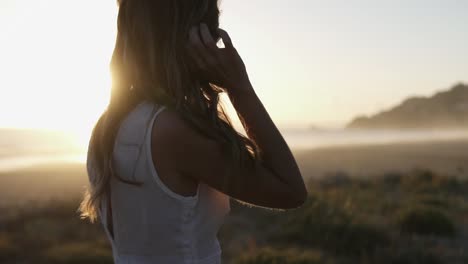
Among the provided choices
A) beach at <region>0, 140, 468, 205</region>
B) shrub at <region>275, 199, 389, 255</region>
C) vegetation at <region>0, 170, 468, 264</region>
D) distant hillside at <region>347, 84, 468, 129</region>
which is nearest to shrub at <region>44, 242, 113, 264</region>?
vegetation at <region>0, 170, 468, 264</region>

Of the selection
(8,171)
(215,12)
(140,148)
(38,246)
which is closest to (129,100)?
(140,148)

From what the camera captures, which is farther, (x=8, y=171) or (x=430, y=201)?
(x=8, y=171)

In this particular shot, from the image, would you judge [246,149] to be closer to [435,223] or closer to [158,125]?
[158,125]

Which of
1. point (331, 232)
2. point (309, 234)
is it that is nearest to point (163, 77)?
point (331, 232)

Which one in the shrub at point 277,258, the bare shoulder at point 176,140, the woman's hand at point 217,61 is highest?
the woman's hand at point 217,61

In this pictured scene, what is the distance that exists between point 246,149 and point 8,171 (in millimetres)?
23319

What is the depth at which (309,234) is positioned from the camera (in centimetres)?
781

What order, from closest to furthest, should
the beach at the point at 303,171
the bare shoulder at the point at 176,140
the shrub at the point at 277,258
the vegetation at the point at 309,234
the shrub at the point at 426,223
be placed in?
the bare shoulder at the point at 176,140 < the shrub at the point at 277,258 < the vegetation at the point at 309,234 < the shrub at the point at 426,223 < the beach at the point at 303,171

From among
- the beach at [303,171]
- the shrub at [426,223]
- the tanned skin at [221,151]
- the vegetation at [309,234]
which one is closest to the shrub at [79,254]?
the vegetation at [309,234]

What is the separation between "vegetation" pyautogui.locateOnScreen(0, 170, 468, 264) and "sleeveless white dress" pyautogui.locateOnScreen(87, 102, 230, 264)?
4.67 m

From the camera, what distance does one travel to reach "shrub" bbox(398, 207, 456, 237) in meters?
8.13

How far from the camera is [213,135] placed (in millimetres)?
1378

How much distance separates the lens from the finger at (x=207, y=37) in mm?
1406

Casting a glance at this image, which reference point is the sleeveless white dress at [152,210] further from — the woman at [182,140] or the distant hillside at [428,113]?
the distant hillside at [428,113]
